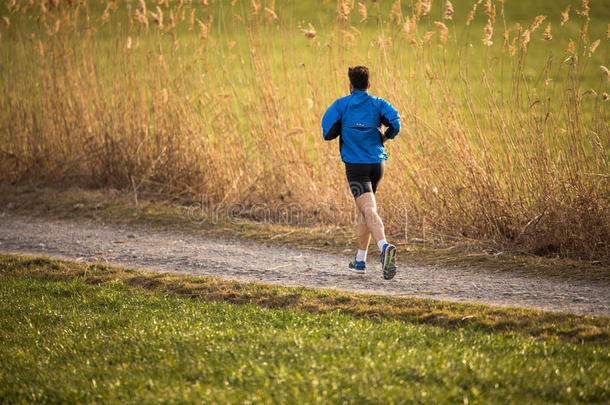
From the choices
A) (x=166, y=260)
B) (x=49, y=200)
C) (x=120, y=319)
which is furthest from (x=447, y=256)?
(x=49, y=200)

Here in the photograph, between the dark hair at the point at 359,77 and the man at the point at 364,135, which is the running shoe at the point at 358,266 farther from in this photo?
the dark hair at the point at 359,77

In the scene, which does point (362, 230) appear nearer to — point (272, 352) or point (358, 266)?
point (358, 266)

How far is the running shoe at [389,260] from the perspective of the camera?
5.75 metres

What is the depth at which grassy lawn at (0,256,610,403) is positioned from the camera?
139 inches

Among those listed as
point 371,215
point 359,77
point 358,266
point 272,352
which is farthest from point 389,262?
point 272,352

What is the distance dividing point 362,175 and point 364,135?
0.36 metres

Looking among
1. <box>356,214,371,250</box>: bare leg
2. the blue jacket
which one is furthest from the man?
<box>356,214,371,250</box>: bare leg

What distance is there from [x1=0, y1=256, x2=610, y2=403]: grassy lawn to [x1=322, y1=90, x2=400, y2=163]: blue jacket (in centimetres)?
129

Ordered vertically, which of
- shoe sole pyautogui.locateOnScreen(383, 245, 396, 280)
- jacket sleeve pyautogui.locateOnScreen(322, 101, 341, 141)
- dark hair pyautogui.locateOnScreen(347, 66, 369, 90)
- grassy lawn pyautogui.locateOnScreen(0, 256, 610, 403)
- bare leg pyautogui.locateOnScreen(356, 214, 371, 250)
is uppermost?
dark hair pyautogui.locateOnScreen(347, 66, 369, 90)

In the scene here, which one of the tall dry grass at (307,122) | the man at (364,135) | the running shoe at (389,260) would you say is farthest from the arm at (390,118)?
the tall dry grass at (307,122)

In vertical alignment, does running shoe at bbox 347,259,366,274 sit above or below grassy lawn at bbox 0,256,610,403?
above

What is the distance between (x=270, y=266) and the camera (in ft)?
22.1

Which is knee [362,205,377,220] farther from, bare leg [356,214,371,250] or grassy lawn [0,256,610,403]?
grassy lawn [0,256,610,403]

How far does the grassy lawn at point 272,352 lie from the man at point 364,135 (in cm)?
74
